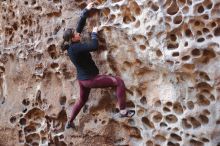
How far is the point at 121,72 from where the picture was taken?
4.18 m

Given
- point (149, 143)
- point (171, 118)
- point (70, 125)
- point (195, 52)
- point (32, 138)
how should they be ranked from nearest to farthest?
point (195, 52), point (171, 118), point (149, 143), point (70, 125), point (32, 138)

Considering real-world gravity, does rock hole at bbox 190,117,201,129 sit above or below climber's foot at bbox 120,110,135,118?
below

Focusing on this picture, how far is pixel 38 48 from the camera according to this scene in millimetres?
4656

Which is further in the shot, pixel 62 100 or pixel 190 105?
pixel 62 100

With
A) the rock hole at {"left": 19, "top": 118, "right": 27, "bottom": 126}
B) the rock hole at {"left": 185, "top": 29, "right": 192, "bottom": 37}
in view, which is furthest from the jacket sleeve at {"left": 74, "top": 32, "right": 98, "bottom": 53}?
the rock hole at {"left": 19, "top": 118, "right": 27, "bottom": 126}

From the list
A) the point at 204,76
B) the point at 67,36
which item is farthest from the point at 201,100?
the point at 67,36

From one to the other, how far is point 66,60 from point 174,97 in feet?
3.78

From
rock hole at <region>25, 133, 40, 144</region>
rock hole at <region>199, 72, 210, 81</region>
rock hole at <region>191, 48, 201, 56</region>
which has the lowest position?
rock hole at <region>25, 133, 40, 144</region>

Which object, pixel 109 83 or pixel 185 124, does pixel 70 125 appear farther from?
pixel 185 124

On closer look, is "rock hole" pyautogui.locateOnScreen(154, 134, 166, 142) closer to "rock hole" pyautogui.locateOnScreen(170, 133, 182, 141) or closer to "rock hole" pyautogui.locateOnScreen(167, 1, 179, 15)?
"rock hole" pyautogui.locateOnScreen(170, 133, 182, 141)

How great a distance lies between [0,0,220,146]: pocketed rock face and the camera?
373 cm

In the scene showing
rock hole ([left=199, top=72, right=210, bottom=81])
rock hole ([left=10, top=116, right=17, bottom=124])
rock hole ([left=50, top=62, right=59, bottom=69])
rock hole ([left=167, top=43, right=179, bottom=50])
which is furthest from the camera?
rock hole ([left=10, top=116, right=17, bottom=124])

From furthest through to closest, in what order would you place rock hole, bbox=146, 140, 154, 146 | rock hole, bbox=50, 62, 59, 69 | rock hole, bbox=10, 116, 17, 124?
rock hole, bbox=10, 116, 17, 124 → rock hole, bbox=50, 62, 59, 69 → rock hole, bbox=146, 140, 154, 146

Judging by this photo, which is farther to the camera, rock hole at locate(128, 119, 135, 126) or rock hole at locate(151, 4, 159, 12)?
rock hole at locate(128, 119, 135, 126)
